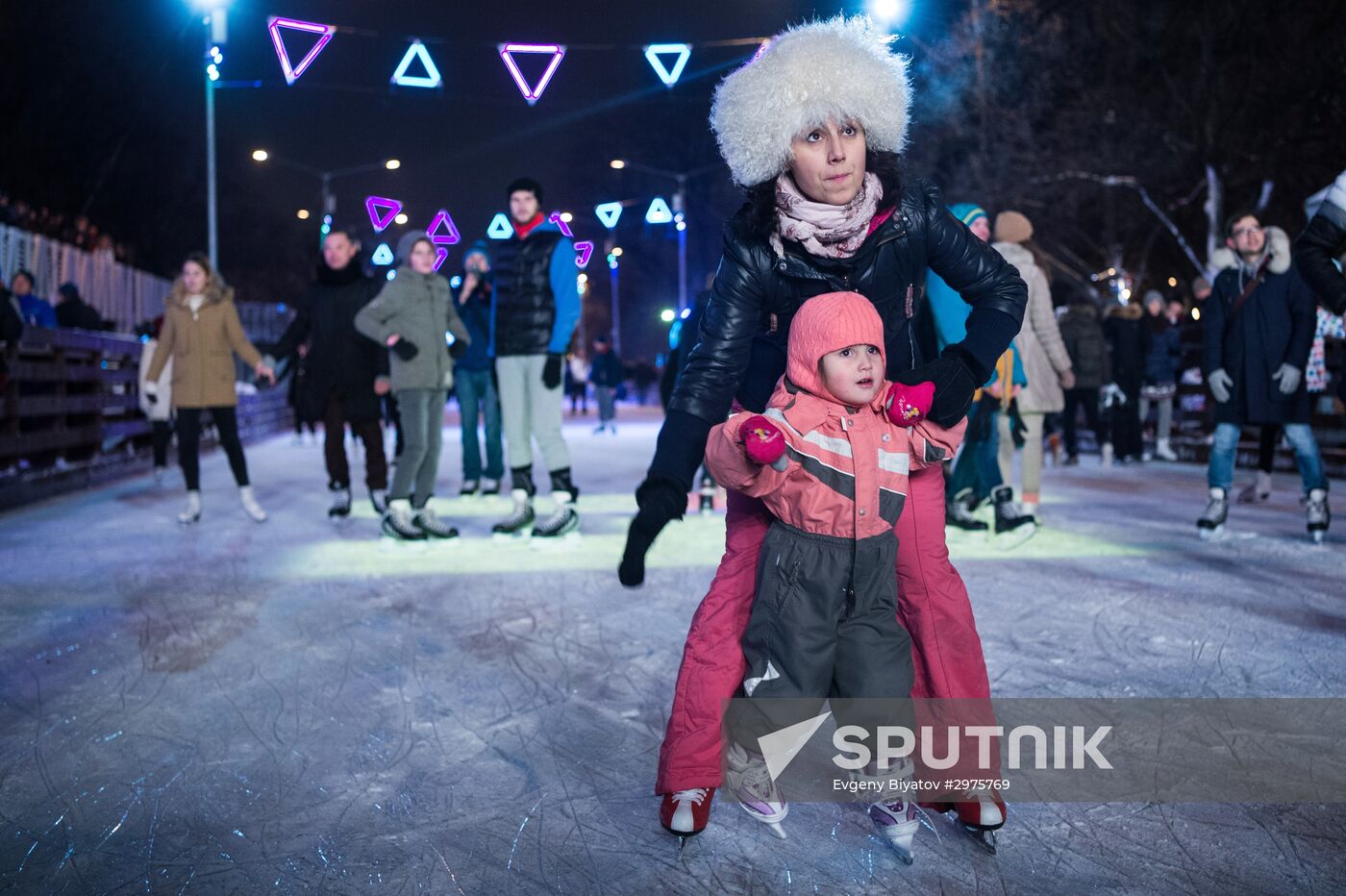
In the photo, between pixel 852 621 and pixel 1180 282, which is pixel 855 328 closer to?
pixel 852 621

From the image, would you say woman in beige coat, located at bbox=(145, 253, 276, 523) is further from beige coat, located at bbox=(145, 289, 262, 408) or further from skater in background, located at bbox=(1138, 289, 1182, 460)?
skater in background, located at bbox=(1138, 289, 1182, 460)

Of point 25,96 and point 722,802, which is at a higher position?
point 25,96

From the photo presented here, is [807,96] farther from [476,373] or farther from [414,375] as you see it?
[476,373]

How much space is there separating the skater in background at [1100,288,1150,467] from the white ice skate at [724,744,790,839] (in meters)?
10.5

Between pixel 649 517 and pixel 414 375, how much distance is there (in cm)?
457

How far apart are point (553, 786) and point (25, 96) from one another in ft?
85.4

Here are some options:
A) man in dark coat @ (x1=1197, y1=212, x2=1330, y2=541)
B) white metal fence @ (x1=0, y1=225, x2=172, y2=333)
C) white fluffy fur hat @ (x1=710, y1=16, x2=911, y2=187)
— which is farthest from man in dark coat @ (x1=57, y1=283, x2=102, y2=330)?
white fluffy fur hat @ (x1=710, y1=16, x2=911, y2=187)

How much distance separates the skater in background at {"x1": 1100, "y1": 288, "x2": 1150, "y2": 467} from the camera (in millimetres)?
12062

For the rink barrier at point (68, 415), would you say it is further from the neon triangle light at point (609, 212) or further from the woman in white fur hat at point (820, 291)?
the woman in white fur hat at point (820, 291)

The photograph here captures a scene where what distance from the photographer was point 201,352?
24.3 feet

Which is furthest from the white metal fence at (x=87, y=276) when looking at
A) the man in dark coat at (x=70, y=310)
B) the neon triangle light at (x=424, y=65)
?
the neon triangle light at (x=424, y=65)

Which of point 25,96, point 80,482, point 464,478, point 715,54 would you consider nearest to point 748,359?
point 464,478

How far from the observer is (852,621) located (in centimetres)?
230

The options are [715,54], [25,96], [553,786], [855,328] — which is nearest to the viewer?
[855,328]
